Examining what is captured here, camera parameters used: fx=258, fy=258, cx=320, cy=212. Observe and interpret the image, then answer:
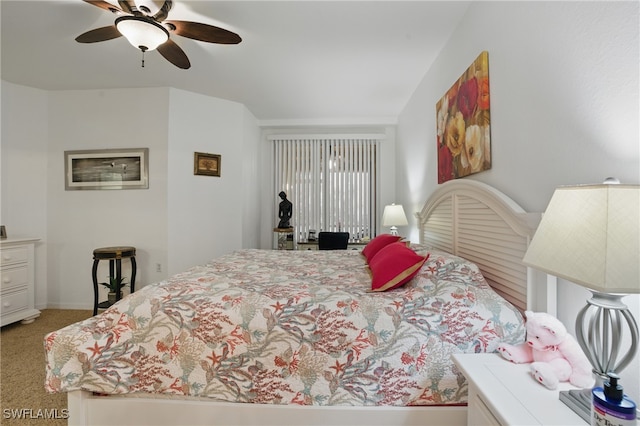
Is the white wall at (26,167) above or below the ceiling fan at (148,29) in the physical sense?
below

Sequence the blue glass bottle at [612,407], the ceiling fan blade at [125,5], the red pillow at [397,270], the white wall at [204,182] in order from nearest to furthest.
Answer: the blue glass bottle at [612,407] → the red pillow at [397,270] → the ceiling fan blade at [125,5] → the white wall at [204,182]

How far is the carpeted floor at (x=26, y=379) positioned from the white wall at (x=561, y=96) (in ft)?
9.31

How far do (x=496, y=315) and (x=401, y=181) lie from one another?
300 cm

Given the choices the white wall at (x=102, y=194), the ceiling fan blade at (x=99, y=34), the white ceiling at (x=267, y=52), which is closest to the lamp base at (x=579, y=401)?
the white ceiling at (x=267, y=52)

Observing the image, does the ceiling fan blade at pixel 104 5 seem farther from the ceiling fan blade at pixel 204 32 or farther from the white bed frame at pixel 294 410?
the white bed frame at pixel 294 410

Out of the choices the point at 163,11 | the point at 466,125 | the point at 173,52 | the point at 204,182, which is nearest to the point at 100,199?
the point at 204,182

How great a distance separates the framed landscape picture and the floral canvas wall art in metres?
3.42

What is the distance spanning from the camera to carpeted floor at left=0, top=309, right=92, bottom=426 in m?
1.53

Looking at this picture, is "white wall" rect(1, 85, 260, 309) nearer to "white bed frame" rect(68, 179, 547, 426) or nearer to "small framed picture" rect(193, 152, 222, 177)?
"small framed picture" rect(193, 152, 222, 177)

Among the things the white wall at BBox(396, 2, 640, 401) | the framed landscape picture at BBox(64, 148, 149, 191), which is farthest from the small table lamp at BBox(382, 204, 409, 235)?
the framed landscape picture at BBox(64, 148, 149, 191)

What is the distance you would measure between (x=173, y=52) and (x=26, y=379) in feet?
8.68

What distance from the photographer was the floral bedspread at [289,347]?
117cm

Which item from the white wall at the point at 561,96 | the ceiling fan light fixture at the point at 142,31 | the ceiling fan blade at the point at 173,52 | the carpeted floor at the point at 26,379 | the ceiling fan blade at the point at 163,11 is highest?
the ceiling fan blade at the point at 163,11

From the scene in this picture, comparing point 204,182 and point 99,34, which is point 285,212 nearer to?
point 204,182
